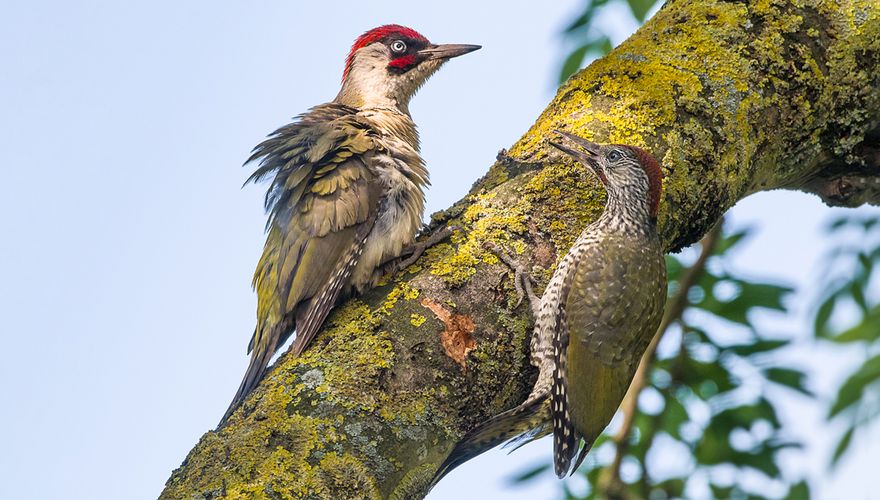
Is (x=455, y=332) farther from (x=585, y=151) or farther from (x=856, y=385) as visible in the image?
(x=856, y=385)

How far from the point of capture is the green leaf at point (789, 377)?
394 centimetres

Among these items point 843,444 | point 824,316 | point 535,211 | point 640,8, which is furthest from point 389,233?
point 824,316

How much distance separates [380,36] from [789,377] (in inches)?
107

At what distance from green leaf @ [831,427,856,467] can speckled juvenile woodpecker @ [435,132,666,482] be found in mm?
853

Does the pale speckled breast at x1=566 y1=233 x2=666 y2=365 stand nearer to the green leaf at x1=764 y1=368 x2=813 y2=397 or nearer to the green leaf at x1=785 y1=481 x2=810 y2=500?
the green leaf at x1=764 y1=368 x2=813 y2=397

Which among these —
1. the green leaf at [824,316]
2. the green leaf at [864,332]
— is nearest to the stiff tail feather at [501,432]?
the green leaf at [864,332]

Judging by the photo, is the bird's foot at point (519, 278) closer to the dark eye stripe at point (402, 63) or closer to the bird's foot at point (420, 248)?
the bird's foot at point (420, 248)

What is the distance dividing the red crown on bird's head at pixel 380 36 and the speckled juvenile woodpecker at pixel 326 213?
1042mm

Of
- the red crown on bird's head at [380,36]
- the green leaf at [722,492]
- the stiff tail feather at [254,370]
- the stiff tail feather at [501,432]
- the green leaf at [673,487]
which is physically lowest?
the green leaf at [722,492]

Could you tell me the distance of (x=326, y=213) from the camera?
360 cm

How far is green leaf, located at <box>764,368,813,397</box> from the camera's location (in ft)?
12.9

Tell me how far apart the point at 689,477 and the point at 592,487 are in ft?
1.33

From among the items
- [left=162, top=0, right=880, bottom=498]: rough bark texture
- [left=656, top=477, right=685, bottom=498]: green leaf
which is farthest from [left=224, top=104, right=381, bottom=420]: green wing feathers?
[left=656, top=477, right=685, bottom=498]: green leaf

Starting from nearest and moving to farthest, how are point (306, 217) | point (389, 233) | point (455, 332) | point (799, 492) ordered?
1. point (455, 332)
2. point (389, 233)
3. point (306, 217)
4. point (799, 492)
